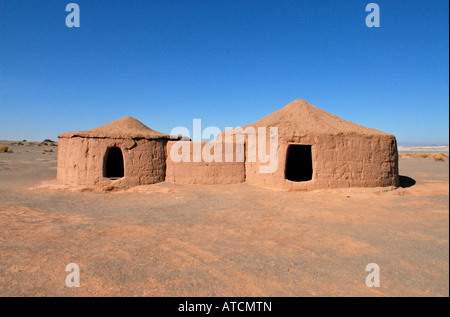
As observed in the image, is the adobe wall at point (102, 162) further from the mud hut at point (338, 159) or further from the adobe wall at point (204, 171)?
the mud hut at point (338, 159)

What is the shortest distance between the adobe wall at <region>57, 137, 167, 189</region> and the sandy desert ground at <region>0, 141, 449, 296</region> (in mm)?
2033

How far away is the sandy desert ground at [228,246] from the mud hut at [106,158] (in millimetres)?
2065

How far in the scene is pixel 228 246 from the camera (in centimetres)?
467

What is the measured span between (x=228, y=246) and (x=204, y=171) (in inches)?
246

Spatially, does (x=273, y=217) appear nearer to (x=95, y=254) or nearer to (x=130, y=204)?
(x=95, y=254)

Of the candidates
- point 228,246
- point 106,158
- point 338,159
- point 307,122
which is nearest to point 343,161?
point 338,159

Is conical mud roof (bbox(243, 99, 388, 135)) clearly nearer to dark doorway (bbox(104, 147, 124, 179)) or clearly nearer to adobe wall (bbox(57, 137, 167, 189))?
adobe wall (bbox(57, 137, 167, 189))

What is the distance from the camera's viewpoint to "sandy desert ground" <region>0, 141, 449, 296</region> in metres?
3.31

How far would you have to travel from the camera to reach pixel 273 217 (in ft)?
21.5

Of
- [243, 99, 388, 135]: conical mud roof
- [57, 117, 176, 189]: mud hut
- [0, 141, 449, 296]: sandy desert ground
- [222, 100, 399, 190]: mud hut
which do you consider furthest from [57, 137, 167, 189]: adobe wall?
[243, 99, 388, 135]: conical mud roof
